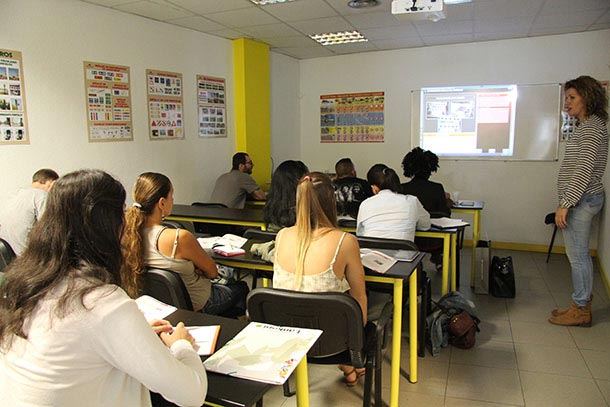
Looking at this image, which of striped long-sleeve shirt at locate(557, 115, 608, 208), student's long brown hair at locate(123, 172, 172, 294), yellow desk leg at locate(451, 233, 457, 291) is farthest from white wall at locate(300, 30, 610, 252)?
student's long brown hair at locate(123, 172, 172, 294)

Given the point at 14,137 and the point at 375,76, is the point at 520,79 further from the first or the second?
the point at 14,137

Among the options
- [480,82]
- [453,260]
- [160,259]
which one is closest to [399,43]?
[480,82]

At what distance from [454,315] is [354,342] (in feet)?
4.65

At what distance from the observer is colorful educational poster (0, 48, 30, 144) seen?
323cm

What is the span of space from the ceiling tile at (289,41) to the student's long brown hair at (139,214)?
11.7 feet

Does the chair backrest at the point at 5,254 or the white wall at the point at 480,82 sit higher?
the white wall at the point at 480,82

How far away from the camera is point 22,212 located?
3064mm

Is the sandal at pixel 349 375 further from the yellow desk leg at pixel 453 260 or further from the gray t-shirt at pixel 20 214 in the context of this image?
the gray t-shirt at pixel 20 214

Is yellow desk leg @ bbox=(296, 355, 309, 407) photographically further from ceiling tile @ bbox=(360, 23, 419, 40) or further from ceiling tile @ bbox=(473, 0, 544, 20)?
ceiling tile @ bbox=(360, 23, 419, 40)

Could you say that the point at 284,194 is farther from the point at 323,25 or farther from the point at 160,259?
the point at 323,25

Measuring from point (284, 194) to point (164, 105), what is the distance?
2.05 meters

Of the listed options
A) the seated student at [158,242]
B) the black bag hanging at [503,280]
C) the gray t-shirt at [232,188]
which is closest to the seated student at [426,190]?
the black bag hanging at [503,280]

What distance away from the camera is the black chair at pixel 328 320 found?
177 cm

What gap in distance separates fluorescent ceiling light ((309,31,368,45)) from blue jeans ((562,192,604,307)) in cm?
299
